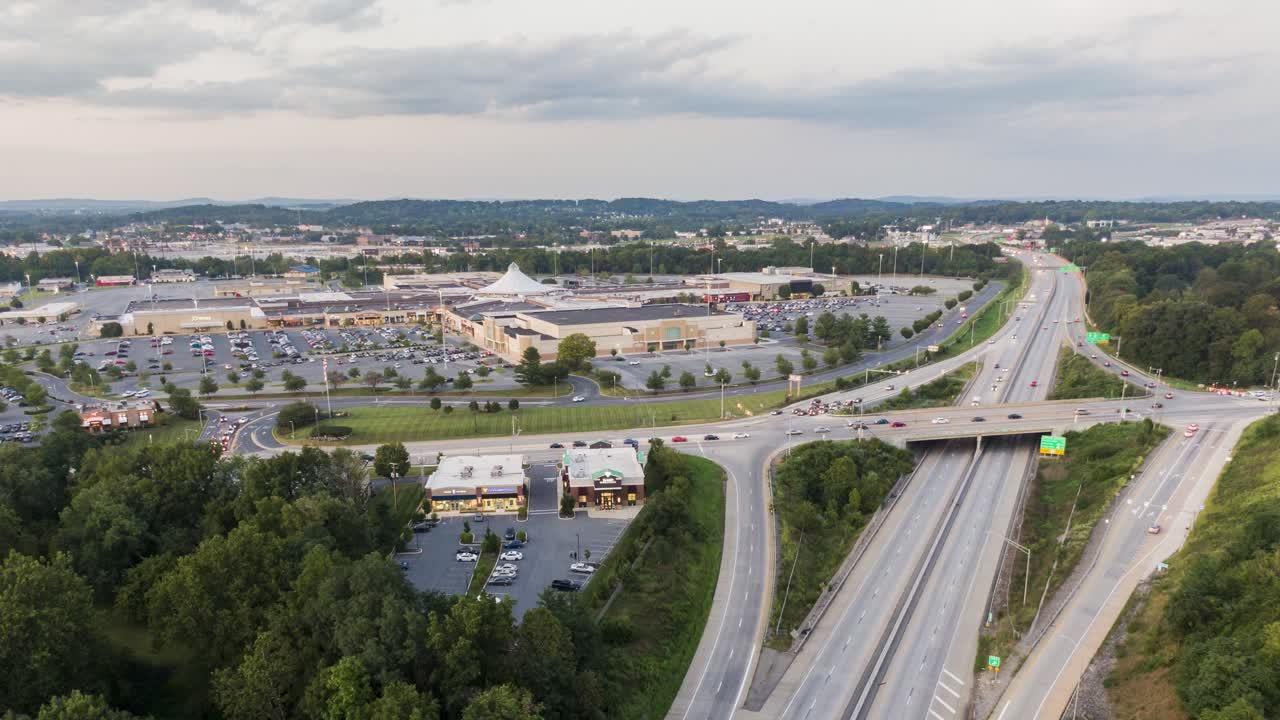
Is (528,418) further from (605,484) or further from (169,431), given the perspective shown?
(169,431)

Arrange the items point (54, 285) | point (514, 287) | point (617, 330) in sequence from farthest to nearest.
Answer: point (54, 285) < point (514, 287) < point (617, 330)

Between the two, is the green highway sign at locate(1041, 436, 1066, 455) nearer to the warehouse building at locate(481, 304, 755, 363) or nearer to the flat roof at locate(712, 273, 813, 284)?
the warehouse building at locate(481, 304, 755, 363)

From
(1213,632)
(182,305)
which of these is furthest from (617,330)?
(182,305)

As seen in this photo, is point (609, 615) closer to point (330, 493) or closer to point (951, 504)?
point (330, 493)

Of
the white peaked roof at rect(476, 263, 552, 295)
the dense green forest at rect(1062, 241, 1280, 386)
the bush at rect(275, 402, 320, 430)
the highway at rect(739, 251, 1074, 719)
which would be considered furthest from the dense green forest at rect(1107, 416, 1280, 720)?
the white peaked roof at rect(476, 263, 552, 295)

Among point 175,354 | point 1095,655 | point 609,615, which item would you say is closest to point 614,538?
point 609,615

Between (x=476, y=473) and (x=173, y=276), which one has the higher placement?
(x=173, y=276)
